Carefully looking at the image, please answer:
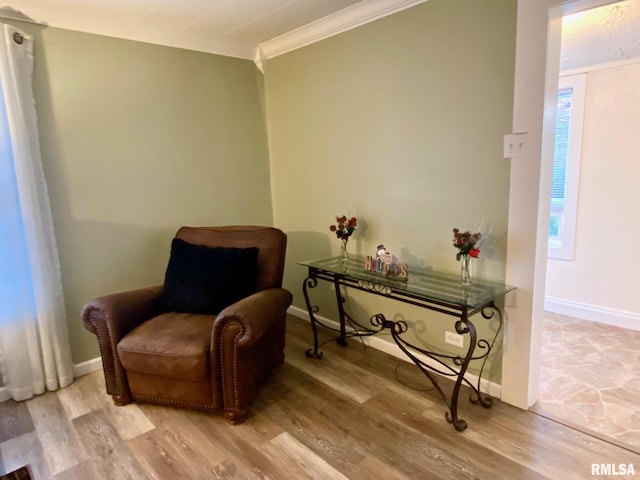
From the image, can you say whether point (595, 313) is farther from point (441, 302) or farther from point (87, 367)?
point (87, 367)

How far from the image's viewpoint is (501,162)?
2.05 m

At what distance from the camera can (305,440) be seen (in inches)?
76.2

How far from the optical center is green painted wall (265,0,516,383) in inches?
82.0

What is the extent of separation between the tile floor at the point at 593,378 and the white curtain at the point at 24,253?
2.79 meters

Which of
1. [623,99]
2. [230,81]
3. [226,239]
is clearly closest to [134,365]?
[226,239]

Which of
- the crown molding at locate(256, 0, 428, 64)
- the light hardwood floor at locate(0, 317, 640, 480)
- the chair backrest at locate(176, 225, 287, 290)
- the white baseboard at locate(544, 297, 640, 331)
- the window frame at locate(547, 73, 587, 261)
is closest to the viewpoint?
the light hardwood floor at locate(0, 317, 640, 480)

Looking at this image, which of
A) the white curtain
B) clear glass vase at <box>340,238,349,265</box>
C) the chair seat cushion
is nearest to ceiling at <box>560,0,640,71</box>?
clear glass vase at <box>340,238,349,265</box>

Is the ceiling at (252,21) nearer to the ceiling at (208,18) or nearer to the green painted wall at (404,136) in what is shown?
the ceiling at (208,18)

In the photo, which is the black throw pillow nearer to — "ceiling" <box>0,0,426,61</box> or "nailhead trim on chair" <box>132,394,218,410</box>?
"nailhead trim on chair" <box>132,394,218,410</box>

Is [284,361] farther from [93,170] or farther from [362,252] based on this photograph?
[93,170]

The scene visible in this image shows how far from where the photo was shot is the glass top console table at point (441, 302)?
6.39ft

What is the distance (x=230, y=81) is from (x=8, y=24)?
4.52ft

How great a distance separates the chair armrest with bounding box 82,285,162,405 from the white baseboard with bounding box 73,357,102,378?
1.67 feet

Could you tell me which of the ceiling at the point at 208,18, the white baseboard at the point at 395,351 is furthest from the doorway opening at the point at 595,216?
the ceiling at the point at 208,18
